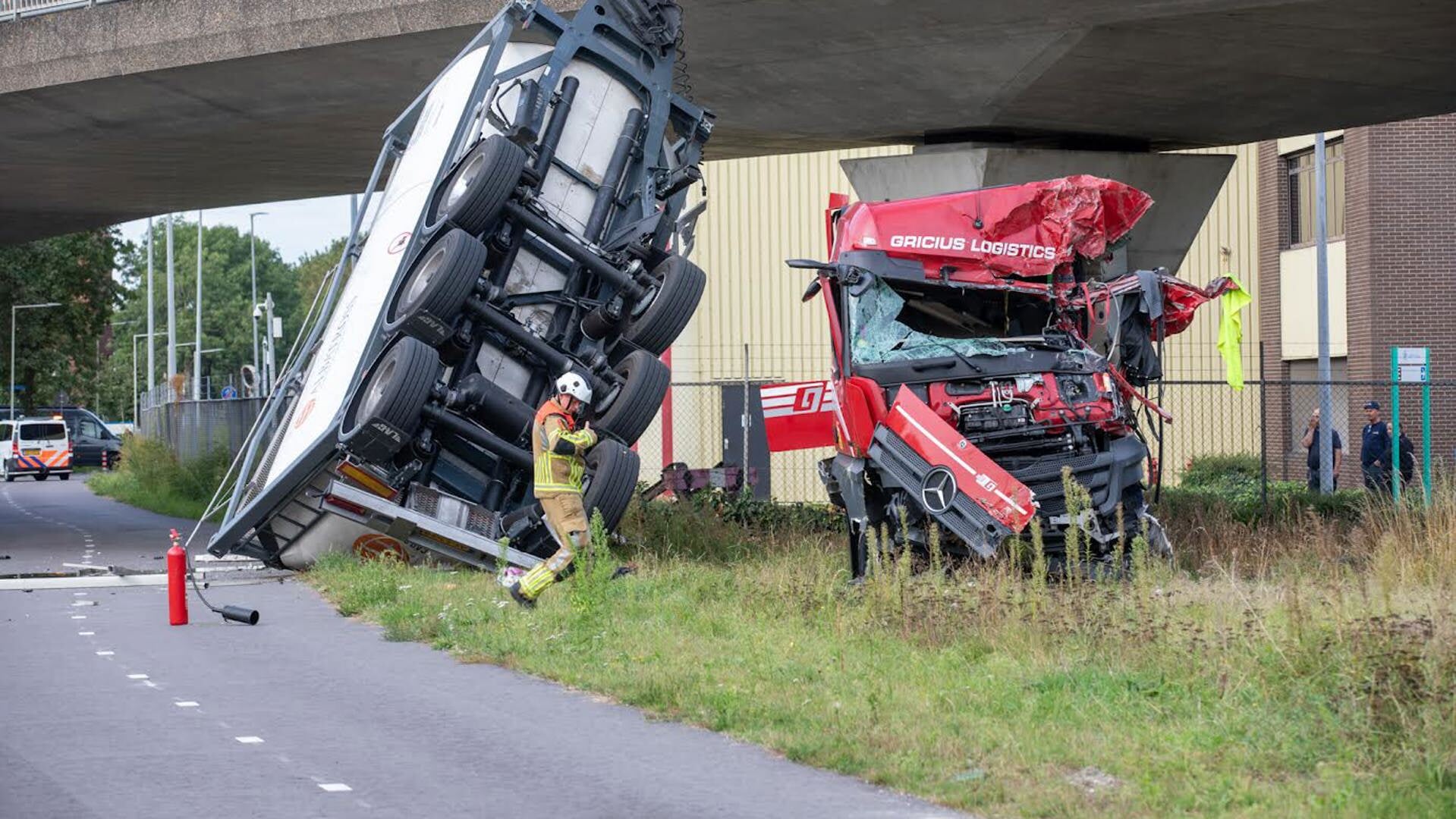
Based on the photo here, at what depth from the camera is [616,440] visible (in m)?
15.2

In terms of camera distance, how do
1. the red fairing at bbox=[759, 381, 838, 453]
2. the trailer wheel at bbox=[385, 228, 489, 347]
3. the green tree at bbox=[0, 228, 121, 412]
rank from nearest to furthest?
the red fairing at bbox=[759, 381, 838, 453]
the trailer wheel at bbox=[385, 228, 489, 347]
the green tree at bbox=[0, 228, 121, 412]

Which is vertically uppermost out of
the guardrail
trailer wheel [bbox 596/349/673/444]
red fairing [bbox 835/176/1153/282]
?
the guardrail

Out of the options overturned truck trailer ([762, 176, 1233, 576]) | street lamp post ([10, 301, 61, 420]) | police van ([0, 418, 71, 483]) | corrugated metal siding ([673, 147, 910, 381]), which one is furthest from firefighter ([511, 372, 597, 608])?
street lamp post ([10, 301, 61, 420])

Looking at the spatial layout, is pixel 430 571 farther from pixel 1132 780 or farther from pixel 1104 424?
pixel 1132 780

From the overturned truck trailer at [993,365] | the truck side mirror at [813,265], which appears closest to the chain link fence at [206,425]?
the truck side mirror at [813,265]

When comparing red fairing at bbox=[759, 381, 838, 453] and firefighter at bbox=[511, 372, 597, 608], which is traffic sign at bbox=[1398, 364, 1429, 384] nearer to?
red fairing at bbox=[759, 381, 838, 453]

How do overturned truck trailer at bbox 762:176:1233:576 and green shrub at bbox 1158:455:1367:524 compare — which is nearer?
overturned truck trailer at bbox 762:176:1233:576

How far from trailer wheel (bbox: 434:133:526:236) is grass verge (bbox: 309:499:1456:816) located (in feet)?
10.4

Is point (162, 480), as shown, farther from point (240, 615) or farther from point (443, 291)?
point (240, 615)

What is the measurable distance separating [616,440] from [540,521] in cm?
96

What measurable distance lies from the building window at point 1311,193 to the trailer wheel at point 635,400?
21.5 m

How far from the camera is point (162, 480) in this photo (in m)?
36.3

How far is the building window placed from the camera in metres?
33.5

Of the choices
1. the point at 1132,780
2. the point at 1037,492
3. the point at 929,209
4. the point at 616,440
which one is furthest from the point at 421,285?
the point at 1132,780
